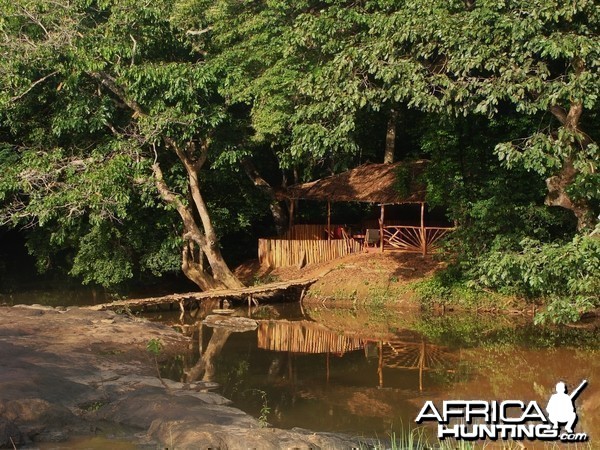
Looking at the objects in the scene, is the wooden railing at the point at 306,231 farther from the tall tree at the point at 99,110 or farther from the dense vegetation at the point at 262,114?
the tall tree at the point at 99,110

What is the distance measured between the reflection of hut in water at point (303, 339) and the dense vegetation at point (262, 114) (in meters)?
2.93

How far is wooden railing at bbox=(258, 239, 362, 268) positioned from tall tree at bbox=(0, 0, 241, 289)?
121 inches

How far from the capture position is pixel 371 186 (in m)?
22.4

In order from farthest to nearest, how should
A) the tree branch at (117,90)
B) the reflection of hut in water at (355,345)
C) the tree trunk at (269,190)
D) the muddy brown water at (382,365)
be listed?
the tree trunk at (269,190) → the tree branch at (117,90) → the reflection of hut in water at (355,345) → the muddy brown water at (382,365)

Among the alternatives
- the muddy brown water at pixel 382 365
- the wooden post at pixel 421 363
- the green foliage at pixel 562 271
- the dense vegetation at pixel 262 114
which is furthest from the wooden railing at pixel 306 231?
the green foliage at pixel 562 271

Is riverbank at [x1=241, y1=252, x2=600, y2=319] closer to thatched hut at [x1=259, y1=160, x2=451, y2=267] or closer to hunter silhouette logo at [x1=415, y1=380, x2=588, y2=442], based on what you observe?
thatched hut at [x1=259, y1=160, x2=451, y2=267]

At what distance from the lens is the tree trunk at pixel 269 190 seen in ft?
77.2

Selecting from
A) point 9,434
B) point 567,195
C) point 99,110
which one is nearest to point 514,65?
point 567,195

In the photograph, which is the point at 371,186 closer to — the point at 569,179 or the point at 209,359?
the point at 569,179

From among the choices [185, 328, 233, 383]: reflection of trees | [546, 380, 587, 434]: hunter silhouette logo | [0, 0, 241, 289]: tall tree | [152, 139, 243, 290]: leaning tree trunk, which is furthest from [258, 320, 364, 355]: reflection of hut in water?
[546, 380, 587, 434]: hunter silhouette logo

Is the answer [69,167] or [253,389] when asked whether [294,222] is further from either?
[253,389]

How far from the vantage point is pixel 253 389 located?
12.1m

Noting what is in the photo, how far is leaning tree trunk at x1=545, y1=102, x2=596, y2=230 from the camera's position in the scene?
539 inches

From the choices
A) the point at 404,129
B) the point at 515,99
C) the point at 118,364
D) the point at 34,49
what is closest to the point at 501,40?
the point at 515,99
